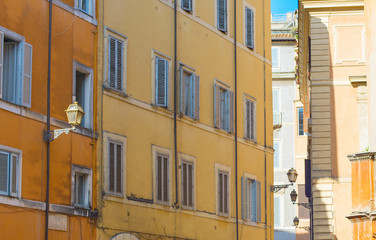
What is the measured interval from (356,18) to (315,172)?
21.8 ft

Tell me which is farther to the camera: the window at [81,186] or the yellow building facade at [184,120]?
the yellow building facade at [184,120]

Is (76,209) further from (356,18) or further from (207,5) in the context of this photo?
(356,18)

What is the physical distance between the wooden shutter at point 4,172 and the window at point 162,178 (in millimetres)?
8046

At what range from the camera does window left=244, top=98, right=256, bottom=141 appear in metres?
36.4

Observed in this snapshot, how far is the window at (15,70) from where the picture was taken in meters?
23.1

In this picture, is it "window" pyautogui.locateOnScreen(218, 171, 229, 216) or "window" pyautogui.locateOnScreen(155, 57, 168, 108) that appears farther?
"window" pyautogui.locateOnScreen(218, 171, 229, 216)

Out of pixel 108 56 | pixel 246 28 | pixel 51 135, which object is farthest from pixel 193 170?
pixel 51 135

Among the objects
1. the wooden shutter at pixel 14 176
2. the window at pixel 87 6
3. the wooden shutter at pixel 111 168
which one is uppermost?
the window at pixel 87 6

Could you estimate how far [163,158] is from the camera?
99.9 ft

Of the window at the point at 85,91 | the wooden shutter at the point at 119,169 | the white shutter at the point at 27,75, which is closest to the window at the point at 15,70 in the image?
the white shutter at the point at 27,75

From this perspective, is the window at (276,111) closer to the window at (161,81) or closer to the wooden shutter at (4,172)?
the window at (161,81)

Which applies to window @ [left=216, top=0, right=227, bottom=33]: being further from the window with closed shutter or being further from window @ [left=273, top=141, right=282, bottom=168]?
window @ [left=273, top=141, right=282, bottom=168]

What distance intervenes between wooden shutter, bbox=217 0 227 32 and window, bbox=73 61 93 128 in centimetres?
944

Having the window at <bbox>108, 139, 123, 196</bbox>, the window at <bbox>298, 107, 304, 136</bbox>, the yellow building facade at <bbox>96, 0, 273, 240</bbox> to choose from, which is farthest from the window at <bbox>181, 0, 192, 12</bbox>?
the window at <bbox>298, 107, 304, 136</bbox>
